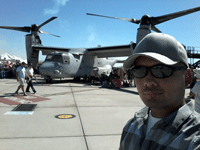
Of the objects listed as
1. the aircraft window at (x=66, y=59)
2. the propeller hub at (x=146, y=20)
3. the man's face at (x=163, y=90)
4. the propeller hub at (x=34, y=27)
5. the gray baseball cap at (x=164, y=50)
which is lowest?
the man's face at (x=163, y=90)

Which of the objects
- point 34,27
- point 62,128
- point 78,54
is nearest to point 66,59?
point 78,54

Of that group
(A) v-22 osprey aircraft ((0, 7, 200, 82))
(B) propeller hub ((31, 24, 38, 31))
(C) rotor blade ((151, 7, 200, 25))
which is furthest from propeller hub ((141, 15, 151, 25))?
(B) propeller hub ((31, 24, 38, 31))

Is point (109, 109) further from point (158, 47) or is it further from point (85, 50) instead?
point (85, 50)

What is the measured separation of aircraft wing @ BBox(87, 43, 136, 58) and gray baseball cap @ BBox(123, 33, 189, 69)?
15.2 metres

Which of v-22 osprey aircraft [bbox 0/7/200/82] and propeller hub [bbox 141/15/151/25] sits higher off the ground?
propeller hub [bbox 141/15/151/25]

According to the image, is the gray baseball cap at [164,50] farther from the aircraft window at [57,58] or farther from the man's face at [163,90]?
the aircraft window at [57,58]

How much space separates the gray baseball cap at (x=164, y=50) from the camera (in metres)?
0.96

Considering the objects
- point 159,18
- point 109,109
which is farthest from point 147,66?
point 159,18

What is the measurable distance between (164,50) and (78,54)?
16.4 metres

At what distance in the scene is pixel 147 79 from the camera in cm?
106

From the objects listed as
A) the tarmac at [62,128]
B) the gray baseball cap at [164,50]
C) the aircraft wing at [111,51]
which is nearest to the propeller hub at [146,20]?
the aircraft wing at [111,51]

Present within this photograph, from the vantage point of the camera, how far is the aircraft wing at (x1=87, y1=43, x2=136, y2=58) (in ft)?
53.5

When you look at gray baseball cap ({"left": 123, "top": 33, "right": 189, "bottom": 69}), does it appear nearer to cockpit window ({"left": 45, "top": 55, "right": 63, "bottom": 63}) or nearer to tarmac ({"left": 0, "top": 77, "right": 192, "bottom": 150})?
tarmac ({"left": 0, "top": 77, "right": 192, "bottom": 150})

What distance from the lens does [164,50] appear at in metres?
0.99
